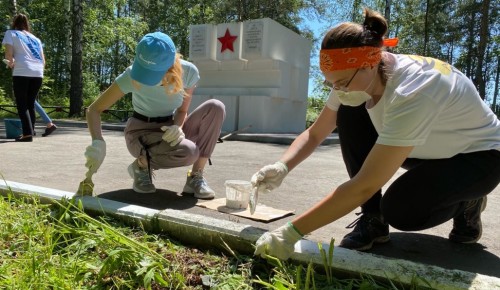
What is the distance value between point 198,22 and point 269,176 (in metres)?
27.6

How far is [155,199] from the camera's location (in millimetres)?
2771

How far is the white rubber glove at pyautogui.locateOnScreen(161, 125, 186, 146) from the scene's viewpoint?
266 centimetres

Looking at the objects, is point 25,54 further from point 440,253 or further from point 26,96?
point 440,253

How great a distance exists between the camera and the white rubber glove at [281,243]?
1.57 meters

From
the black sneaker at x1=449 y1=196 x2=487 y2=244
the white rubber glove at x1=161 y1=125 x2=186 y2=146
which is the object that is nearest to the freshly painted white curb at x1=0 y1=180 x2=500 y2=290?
the white rubber glove at x1=161 y1=125 x2=186 y2=146

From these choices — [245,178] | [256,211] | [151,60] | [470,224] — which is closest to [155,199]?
[256,211]

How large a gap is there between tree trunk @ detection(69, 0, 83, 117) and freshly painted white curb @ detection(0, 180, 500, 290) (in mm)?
12039

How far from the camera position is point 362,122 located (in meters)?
2.10

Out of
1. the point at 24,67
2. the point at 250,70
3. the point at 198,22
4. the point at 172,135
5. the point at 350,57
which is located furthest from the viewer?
the point at 198,22

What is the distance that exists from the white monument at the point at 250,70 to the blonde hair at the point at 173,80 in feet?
23.3

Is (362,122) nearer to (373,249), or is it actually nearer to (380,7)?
(373,249)

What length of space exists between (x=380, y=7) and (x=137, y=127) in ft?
80.7

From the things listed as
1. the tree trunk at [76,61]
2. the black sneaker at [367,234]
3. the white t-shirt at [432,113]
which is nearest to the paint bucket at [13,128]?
the black sneaker at [367,234]

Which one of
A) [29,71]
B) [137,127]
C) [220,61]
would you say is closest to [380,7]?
[220,61]
